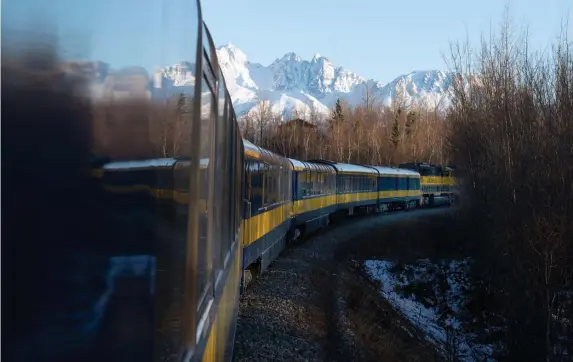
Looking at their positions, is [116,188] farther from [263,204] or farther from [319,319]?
[263,204]

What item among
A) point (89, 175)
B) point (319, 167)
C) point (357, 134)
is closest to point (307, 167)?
point (319, 167)

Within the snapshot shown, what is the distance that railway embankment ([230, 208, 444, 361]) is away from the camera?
8414 mm

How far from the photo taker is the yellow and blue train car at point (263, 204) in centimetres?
994

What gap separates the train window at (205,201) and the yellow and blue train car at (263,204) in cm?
618

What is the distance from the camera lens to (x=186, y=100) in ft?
6.90

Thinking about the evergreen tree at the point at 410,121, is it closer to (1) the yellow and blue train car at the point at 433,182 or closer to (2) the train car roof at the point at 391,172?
(1) the yellow and blue train car at the point at 433,182

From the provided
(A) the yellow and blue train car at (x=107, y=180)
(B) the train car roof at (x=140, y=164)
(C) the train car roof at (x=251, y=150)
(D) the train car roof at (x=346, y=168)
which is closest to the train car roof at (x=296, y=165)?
(C) the train car roof at (x=251, y=150)

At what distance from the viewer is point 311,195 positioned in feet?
67.3

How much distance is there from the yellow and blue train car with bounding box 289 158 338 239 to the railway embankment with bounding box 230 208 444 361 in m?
1.78

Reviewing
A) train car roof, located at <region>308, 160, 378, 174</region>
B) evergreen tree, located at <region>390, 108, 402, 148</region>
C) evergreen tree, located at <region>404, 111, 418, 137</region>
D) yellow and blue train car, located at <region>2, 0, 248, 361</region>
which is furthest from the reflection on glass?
evergreen tree, located at <region>404, 111, 418, 137</region>

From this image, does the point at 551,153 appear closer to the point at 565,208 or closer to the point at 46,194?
the point at 565,208

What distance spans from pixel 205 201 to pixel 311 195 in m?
17.8

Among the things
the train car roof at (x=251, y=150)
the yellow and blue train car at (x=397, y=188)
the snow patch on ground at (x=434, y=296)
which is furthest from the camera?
the yellow and blue train car at (x=397, y=188)

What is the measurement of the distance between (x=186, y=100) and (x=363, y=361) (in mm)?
7150
